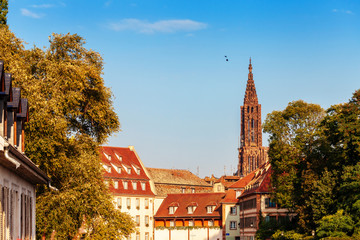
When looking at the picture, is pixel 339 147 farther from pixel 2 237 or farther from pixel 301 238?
pixel 2 237

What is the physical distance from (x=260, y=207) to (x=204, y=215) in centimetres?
2145

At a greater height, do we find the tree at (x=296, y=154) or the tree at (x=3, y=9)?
the tree at (x=3, y=9)

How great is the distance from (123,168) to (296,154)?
49.0 metres

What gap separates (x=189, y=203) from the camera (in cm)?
11781

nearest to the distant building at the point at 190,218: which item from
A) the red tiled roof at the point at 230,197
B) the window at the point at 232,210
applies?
the red tiled roof at the point at 230,197

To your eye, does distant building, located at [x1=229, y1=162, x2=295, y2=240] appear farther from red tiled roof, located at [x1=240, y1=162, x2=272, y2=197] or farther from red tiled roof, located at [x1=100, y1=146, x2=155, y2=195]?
red tiled roof, located at [x1=100, y1=146, x2=155, y2=195]

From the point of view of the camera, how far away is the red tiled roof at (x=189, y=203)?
11546cm

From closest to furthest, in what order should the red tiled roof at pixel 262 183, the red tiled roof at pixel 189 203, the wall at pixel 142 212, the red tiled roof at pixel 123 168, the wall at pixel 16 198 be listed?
the wall at pixel 16 198
the red tiled roof at pixel 262 183
the red tiled roof at pixel 123 168
the wall at pixel 142 212
the red tiled roof at pixel 189 203

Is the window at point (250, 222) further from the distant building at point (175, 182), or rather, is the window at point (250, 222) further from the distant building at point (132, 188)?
the distant building at point (175, 182)

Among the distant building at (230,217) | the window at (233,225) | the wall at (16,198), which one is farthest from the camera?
the window at (233,225)

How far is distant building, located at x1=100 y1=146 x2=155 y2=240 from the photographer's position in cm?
11369

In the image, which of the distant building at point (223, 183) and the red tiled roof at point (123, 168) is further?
the distant building at point (223, 183)

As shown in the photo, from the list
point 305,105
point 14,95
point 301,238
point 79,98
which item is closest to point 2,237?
point 14,95

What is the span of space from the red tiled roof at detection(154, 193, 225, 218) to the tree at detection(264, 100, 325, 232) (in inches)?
1597
